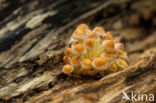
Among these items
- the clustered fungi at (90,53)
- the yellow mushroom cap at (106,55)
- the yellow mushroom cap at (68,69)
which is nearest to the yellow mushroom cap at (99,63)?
the clustered fungi at (90,53)

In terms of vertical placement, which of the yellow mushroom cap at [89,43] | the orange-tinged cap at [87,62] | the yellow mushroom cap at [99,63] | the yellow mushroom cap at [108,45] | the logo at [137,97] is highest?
the yellow mushroom cap at [89,43]

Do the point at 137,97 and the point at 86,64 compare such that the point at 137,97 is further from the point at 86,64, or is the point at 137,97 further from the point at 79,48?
the point at 79,48

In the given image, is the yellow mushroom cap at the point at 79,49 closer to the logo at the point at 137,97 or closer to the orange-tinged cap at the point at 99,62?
the orange-tinged cap at the point at 99,62

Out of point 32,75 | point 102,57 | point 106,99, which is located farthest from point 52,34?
point 106,99

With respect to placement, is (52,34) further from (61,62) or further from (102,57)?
(102,57)

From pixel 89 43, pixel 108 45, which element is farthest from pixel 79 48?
pixel 108 45

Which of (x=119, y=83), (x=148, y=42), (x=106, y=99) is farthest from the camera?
(x=148, y=42)
